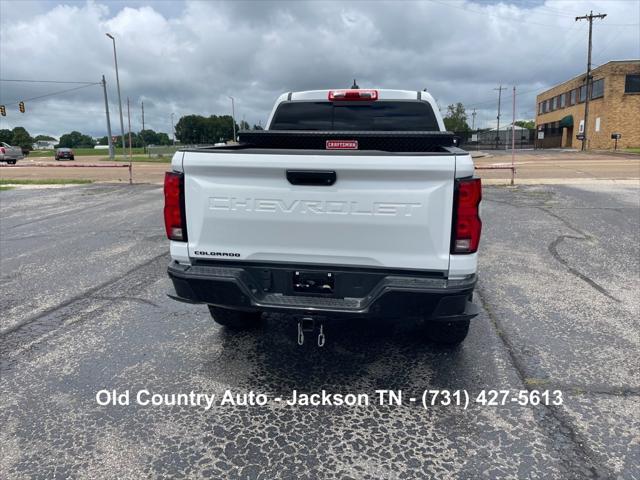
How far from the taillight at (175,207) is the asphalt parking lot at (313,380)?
3.42 feet

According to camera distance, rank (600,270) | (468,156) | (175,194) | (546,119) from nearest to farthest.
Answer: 1. (468,156)
2. (175,194)
3. (600,270)
4. (546,119)

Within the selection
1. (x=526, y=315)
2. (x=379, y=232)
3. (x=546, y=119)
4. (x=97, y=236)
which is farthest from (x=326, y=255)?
(x=546, y=119)

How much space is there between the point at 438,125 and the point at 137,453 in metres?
4.17

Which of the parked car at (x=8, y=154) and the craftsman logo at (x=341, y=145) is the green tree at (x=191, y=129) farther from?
the craftsman logo at (x=341, y=145)

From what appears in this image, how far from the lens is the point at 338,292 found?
3082 mm

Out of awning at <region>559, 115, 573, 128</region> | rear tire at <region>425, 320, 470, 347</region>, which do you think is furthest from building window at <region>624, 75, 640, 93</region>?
rear tire at <region>425, 320, 470, 347</region>

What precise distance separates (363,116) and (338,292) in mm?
2868

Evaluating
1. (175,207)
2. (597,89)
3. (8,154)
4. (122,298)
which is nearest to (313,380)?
(175,207)

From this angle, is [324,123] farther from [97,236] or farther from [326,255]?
[97,236]

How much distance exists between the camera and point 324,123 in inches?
214

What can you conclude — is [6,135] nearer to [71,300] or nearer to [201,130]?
[201,130]

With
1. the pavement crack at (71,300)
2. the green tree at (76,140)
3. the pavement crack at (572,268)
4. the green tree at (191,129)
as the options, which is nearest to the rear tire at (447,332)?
the pavement crack at (572,268)

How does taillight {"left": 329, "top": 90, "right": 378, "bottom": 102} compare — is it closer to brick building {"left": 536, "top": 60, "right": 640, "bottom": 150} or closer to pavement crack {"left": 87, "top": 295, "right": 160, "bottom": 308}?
pavement crack {"left": 87, "top": 295, "right": 160, "bottom": 308}

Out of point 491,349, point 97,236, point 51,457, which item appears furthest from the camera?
point 97,236
